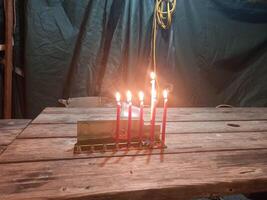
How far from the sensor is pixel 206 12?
2779mm

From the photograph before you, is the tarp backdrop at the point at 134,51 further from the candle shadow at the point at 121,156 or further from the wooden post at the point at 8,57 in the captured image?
the candle shadow at the point at 121,156

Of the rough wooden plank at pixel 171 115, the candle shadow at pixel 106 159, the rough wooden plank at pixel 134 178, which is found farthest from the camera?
the rough wooden plank at pixel 171 115

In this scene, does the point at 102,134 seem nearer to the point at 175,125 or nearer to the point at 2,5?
the point at 175,125

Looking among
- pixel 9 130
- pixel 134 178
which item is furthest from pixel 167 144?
pixel 9 130

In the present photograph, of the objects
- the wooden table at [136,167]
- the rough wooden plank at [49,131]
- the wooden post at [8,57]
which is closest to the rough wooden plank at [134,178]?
the wooden table at [136,167]

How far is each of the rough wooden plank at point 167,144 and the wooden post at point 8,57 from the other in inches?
56.9

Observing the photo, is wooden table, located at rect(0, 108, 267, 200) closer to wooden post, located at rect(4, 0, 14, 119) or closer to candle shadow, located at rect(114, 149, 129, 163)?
candle shadow, located at rect(114, 149, 129, 163)

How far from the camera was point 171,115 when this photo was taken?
1906mm

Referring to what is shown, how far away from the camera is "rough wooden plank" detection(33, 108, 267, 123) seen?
1729 mm

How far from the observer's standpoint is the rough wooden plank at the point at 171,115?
173 cm

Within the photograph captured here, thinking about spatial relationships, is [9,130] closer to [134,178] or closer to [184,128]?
[134,178]

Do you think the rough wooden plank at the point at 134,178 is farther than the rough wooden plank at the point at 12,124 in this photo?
No

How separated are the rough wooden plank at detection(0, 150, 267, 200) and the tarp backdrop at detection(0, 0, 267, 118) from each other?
176 cm

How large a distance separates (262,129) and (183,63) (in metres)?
1.44
